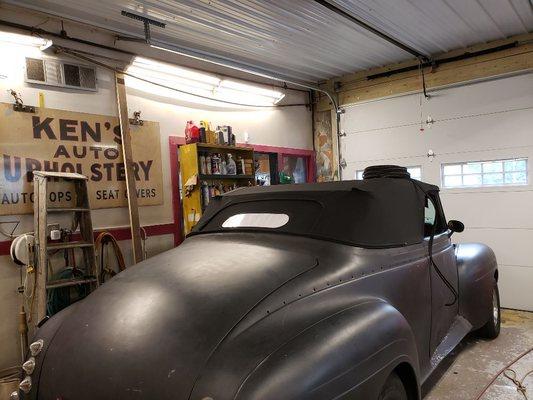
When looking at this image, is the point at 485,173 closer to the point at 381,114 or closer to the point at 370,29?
the point at 381,114

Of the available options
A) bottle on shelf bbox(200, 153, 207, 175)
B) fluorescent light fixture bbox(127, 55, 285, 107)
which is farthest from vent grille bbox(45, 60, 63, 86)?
bottle on shelf bbox(200, 153, 207, 175)

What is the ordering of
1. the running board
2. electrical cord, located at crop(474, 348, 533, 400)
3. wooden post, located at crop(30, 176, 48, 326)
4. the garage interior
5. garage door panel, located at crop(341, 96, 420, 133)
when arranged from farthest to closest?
1. garage door panel, located at crop(341, 96, 420, 133)
2. the garage interior
3. wooden post, located at crop(30, 176, 48, 326)
4. electrical cord, located at crop(474, 348, 533, 400)
5. the running board

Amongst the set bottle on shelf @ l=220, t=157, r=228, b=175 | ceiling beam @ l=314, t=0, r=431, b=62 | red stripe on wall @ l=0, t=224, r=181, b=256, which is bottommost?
red stripe on wall @ l=0, t=224, r=181, b=256

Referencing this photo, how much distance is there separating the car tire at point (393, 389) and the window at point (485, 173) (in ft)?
15.1

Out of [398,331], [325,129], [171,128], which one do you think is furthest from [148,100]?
[398,331]

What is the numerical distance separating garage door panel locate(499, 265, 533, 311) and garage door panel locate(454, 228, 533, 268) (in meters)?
0.10

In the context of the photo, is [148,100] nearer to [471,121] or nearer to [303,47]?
[303,47]

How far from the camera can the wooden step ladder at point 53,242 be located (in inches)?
147

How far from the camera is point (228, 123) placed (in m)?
6.21

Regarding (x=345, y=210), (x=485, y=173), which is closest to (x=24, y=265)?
(x=345, y=210)

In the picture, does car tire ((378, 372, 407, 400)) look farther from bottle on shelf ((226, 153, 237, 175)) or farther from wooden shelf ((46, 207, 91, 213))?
bottle on shelf ((226, 153, 237, 175))

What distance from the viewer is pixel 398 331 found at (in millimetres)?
2096

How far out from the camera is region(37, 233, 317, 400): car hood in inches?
62.8

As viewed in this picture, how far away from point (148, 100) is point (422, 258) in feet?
12.7
